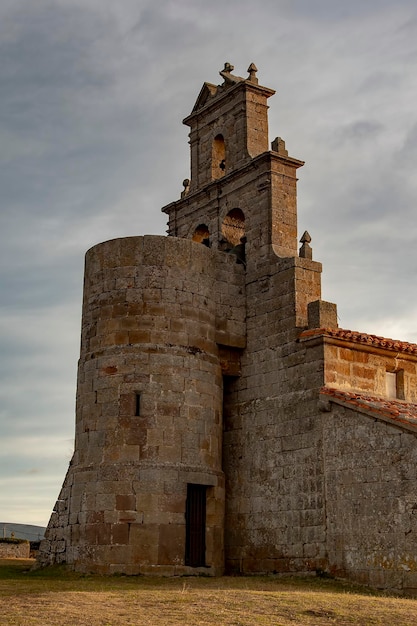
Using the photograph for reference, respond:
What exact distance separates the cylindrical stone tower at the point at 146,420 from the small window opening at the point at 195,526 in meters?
0.02

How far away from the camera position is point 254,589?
14508 mm

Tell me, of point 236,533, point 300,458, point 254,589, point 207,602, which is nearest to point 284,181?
point 300,458

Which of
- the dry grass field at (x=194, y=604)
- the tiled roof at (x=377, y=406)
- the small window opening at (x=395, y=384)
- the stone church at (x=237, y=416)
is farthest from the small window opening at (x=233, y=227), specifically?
the dry grass field at (x=194, y=604)

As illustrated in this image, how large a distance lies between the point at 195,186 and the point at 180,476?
27.6 feet

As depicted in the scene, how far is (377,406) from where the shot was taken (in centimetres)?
1633

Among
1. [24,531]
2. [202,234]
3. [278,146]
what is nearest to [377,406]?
[278,146]

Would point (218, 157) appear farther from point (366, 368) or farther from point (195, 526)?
point (195, 526)

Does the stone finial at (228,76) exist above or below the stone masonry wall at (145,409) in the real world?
above

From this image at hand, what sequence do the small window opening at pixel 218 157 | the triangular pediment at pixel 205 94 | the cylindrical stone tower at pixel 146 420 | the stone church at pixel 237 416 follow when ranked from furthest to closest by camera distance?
the triangular pediment at pixel 205 94, the small window opening at pixel 218 157, the cylindrical stone tower at pixel 146 420, the stone church at pixel 237 416

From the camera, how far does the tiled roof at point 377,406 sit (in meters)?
15.7

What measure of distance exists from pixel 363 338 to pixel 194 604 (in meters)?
8.13

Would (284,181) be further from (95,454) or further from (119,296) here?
(95,454)

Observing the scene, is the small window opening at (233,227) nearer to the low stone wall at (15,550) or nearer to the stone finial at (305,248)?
the stone finial at (305,248)

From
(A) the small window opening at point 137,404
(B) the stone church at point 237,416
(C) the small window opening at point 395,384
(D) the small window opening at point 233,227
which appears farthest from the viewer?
(D) the small window opening at point 233,227
